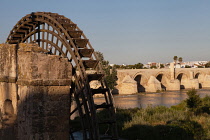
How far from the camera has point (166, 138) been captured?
961cm

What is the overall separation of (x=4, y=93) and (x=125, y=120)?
6.85m

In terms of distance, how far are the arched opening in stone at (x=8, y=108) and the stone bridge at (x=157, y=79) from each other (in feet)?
98.1

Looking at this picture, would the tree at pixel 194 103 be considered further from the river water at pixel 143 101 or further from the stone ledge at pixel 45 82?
the stone ledge at pixel 45 82

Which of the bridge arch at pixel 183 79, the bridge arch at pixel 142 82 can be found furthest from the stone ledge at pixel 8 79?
the bridge arch at pixel 183 79

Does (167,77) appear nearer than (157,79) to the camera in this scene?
Yes

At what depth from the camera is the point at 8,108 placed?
7086 mm

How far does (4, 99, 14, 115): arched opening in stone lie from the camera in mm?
6995

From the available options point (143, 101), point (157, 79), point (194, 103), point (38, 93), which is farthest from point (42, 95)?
point (157, 79)

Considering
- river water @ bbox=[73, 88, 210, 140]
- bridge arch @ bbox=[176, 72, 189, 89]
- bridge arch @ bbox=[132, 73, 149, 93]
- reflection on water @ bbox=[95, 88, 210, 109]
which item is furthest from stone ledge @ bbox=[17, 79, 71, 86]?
bridge arch @ bbox=[176, 72, 189, 89]

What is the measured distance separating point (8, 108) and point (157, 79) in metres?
41.1

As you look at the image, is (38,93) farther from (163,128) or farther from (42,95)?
(163,128)

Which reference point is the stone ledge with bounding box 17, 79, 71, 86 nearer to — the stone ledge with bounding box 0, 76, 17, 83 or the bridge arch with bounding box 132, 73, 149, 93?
the stone ledge with bounding box 0, 76, 17, 83

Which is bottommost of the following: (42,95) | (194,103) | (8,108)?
(194,103)

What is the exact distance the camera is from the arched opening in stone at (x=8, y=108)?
6995mm
